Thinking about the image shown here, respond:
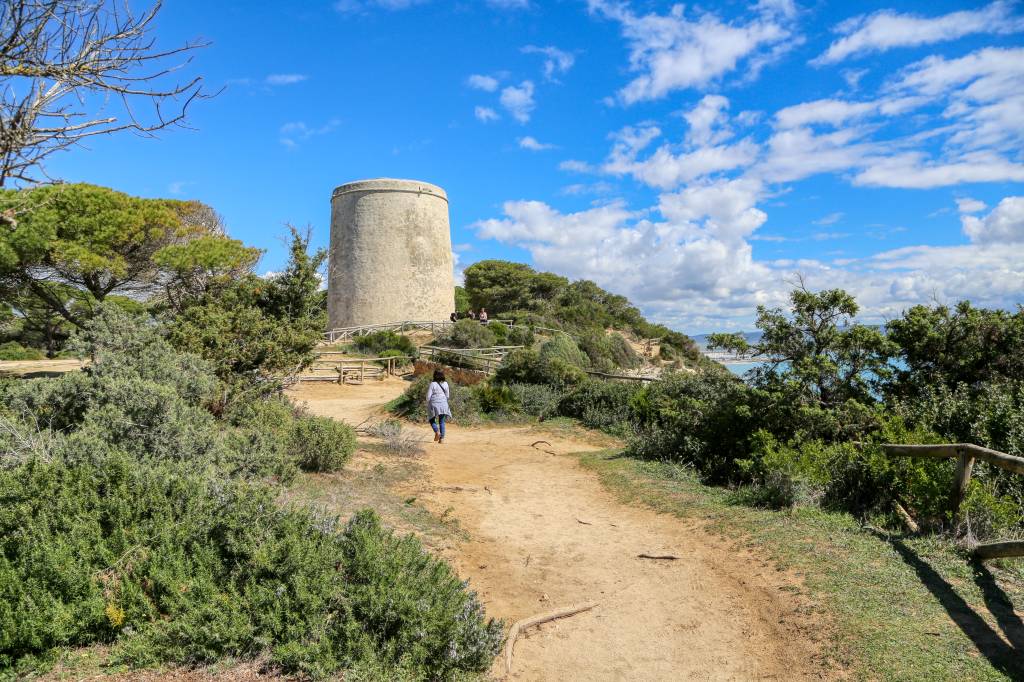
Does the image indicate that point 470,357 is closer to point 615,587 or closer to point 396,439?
point 396,439

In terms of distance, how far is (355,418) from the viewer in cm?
1333

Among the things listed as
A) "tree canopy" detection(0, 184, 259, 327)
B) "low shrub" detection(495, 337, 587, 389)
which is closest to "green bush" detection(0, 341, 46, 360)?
"tree canopy" detection(0, 184, 259, 327)

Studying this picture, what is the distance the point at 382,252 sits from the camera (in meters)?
29.0

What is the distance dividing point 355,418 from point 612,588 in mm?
9536

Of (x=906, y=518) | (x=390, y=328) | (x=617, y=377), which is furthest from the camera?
(x=390, y=328)

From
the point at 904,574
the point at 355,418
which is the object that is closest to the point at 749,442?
the point at 904,574

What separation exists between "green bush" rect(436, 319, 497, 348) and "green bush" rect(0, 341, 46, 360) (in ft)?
53.6

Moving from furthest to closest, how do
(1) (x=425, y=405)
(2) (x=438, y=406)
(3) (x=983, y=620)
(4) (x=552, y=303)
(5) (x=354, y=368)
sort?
(4) (x=552, y=303) < (5) (x=354, y=368) < (1) (x=425, y=405) < (2) (x=438, y=406) < (3) (x=983, y=620)

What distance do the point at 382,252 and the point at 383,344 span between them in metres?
6.56

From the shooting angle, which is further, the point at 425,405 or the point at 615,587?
the point at 425,405

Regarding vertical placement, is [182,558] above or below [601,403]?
below

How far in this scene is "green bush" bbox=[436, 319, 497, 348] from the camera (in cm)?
2444

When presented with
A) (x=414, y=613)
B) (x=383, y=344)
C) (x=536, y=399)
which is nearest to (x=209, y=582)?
(x=414, y=613)

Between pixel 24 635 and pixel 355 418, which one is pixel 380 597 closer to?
pixel 24 635
